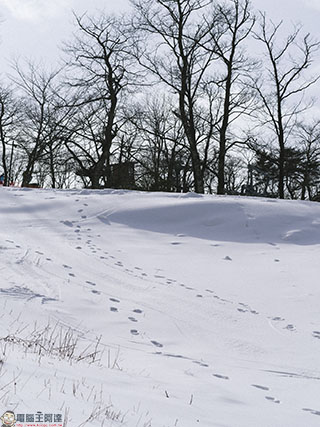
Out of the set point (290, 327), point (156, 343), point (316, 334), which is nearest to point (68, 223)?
point (156, 343)

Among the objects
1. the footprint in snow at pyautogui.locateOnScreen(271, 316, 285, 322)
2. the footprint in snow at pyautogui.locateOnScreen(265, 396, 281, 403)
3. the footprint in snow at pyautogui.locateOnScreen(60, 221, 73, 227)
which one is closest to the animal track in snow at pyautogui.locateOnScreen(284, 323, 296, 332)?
the footprint in snow at pyautogui.locateOnScreen(271, 316, 285, 322)

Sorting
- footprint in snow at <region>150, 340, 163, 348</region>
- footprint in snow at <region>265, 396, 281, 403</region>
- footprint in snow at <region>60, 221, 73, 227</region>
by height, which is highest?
footprint in snow at <region>60, 221, 73, 227</region>

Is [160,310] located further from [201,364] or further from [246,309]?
[201,364]

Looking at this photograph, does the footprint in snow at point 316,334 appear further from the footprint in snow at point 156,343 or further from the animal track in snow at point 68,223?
the animal track in snow at point 68,223

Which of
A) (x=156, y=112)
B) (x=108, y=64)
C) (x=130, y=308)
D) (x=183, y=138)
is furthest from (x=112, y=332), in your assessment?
(x=156, y=112)

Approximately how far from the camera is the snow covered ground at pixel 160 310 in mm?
2541

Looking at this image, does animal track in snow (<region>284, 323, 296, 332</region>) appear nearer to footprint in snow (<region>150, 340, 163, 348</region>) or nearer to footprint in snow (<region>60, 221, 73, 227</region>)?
footprint in snow (<region>150, 340, 163, 348</region>)

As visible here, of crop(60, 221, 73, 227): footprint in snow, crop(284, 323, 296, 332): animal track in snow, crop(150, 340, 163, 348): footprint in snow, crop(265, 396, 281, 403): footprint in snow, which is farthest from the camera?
crop(60, 221, 73, 227): footprint in snow

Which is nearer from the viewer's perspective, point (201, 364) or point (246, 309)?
point (201, 364)

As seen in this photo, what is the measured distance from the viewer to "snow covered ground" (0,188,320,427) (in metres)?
2.54

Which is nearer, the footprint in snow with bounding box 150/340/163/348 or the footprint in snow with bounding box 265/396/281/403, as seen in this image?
the footprint in snow with bounding box 265/396/281/403

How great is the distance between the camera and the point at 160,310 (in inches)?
200

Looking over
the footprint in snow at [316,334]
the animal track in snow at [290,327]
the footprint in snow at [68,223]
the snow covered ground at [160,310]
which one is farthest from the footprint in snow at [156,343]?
the footprint in snow at [68,223]

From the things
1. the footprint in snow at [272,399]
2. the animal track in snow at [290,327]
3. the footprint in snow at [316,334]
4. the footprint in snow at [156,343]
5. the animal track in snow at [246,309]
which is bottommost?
the footprint in snow at [316,334]
